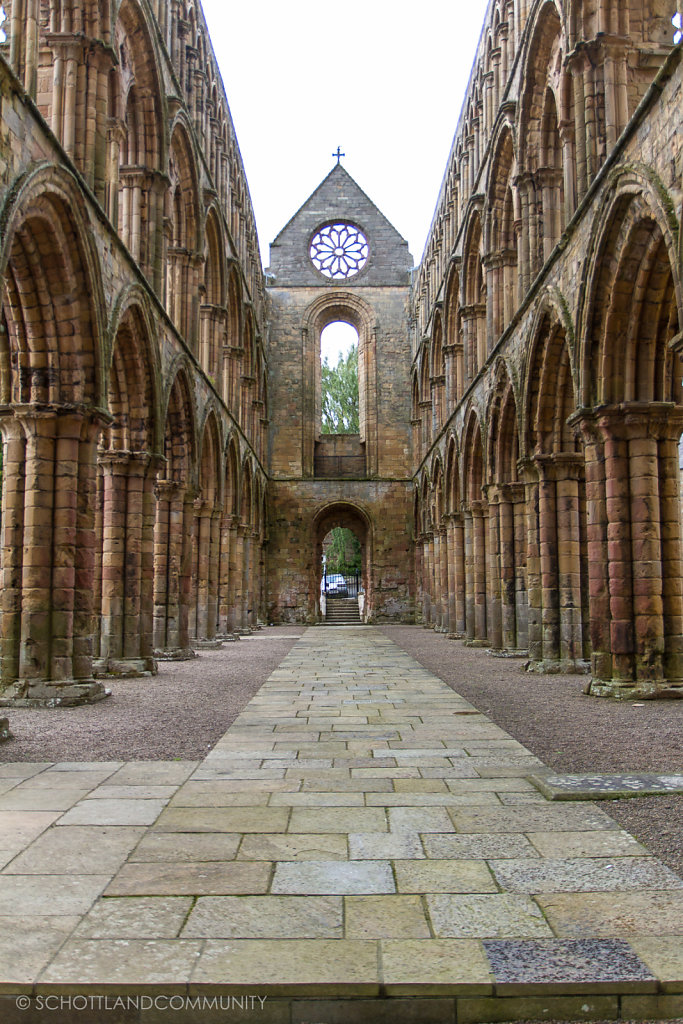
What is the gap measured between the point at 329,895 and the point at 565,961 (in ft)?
3.13

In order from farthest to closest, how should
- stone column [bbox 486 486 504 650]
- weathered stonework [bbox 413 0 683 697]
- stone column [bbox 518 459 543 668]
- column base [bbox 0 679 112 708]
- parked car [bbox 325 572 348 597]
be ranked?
parked car [bbox 325 572 348 597], stone column [bbox 486 486 504 650], stone column [bbox 518 459 543 668], weathered stonework [bbox 413 0 683 697], column base [bbox 0 679 112 708]

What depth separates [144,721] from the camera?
7953 millimetres

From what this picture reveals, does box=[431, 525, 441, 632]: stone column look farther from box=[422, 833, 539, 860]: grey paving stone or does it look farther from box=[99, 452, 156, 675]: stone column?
box=[422, 833, 539, 860]: grey paving stone

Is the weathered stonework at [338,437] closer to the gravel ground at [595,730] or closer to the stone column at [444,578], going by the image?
the stone column at [444,578]

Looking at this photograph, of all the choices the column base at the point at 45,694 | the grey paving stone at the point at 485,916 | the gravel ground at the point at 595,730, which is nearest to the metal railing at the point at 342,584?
the gravel ground at the point at 595,730

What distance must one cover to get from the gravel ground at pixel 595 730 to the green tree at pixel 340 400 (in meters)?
35.6

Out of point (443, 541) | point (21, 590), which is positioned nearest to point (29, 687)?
point (21, 590)

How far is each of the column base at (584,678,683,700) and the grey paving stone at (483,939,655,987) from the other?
6.96 m

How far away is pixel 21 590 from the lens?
924 centimetres

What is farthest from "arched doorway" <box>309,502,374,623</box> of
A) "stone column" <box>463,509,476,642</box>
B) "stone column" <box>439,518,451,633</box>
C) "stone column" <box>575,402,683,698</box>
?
"stone column" <box>575,402,683,698</box>

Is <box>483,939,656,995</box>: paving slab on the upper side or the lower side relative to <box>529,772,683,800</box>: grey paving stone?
lower

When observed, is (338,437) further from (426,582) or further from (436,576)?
(436,576)

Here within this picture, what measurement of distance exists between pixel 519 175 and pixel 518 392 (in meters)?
3.54

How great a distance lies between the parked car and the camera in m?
45.6
